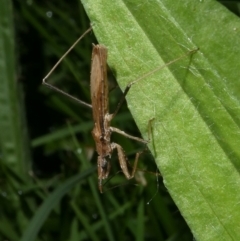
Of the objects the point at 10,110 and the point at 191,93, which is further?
the point at 10,110

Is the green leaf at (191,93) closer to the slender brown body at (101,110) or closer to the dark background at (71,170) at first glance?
the slender brown body at (101,110)

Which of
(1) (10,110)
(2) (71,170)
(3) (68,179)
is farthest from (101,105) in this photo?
(1) (10,110)

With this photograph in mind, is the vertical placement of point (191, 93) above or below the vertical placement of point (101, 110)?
above

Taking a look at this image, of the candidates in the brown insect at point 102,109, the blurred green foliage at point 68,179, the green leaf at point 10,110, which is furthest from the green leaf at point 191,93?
the green leaf at point 10,110

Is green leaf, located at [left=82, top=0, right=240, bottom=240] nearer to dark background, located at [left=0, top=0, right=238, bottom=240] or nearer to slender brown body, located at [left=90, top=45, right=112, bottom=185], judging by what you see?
slender brown body, located at [left=90, top=45, right=112, bottom=185]

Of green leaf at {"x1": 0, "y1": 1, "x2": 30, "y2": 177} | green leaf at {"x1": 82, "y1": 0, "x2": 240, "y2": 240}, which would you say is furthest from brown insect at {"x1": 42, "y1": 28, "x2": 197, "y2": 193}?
green leaf at {"x1": 0, "y1": 1, "x2": 30, "y2": 177}

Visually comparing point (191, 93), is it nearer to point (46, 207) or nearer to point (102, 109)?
point (102, 109)

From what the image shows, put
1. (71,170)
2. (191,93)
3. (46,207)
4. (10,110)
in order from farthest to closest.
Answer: (10,110) → (71,170) → (46,207) → (191,93)

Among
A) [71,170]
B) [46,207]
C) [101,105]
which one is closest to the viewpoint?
[101,105]

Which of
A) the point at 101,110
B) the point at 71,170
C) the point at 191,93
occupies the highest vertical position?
the point at 191,93
